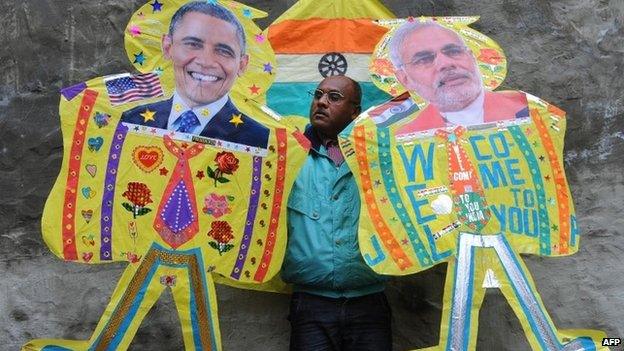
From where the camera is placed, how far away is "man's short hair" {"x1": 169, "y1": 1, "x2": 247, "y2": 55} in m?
2.38

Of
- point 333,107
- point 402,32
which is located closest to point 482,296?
point 333,107

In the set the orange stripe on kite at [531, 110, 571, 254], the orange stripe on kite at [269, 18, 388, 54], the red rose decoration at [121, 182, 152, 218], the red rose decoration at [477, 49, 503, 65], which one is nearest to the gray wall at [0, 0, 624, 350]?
the orange stripe on kite at [269, 18, 388, 54]

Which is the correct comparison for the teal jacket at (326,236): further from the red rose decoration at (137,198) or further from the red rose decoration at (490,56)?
the red rose decoration at (490,56)

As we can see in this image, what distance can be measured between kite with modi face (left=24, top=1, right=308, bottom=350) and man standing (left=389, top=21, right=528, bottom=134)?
41 centimetres

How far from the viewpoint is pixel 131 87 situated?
2326 mm

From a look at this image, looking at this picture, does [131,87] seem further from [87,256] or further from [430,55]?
[430,55]

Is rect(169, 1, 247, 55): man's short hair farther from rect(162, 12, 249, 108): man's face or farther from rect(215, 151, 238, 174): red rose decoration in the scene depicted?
rect(215, 151, 238, 174): red rose decoration

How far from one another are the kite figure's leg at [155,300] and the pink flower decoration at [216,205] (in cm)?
A: 12

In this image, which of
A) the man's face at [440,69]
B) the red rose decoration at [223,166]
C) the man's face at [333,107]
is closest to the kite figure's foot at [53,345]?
the red rose decoration at [223,166]

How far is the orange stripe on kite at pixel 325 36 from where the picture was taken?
2748mm

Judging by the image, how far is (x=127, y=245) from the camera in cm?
223

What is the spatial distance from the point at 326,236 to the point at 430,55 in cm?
67

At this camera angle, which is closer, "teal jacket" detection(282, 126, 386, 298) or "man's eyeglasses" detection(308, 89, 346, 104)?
"teal jacket" detection(282, 126, 386, 298)

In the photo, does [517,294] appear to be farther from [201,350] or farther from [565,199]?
[201,350]
